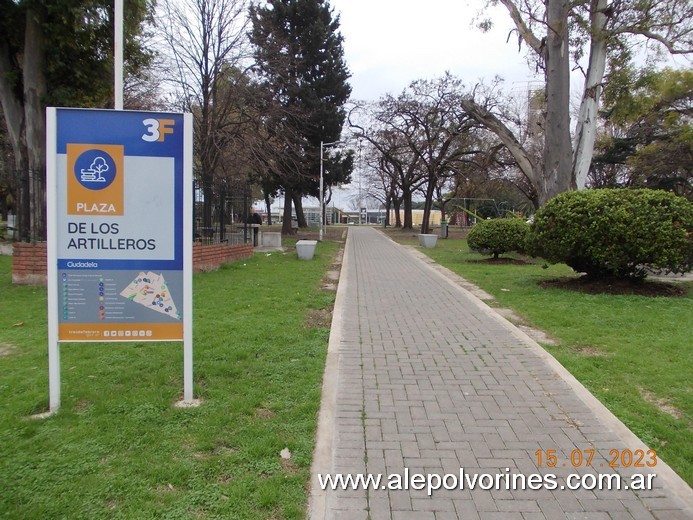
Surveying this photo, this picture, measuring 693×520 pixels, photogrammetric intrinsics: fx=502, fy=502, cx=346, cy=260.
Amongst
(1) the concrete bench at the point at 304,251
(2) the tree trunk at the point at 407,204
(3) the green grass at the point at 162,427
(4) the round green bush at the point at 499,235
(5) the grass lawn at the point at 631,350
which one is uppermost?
(2) the tree trunk at the point at 407,204

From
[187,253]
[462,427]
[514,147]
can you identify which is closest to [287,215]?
[514,147]

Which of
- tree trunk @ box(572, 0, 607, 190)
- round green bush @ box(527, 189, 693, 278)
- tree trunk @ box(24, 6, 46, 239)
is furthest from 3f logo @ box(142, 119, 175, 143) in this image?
tree trunk @ box(572, 0, 607, 190)

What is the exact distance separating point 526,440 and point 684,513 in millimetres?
1016

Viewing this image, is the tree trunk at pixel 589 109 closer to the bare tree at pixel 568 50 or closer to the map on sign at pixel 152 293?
the bare tree at pixel 568 50

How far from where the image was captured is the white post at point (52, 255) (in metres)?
3.93

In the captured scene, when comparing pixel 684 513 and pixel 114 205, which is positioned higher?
pixel 114 205

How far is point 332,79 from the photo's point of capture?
29422 mm

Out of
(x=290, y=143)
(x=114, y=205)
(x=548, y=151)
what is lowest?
(x=114, y=205)

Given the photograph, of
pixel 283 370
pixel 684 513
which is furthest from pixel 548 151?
pixel 684 513

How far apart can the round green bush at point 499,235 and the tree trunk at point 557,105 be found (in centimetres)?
163

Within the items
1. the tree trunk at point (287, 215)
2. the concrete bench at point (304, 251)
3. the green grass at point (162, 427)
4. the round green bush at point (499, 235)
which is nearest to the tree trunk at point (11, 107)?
the green grass at point (162, 427)

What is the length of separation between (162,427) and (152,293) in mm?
1105

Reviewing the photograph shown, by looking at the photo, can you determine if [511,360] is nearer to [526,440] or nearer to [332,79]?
[526,440]

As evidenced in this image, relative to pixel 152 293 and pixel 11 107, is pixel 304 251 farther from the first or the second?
pixel 152 293
